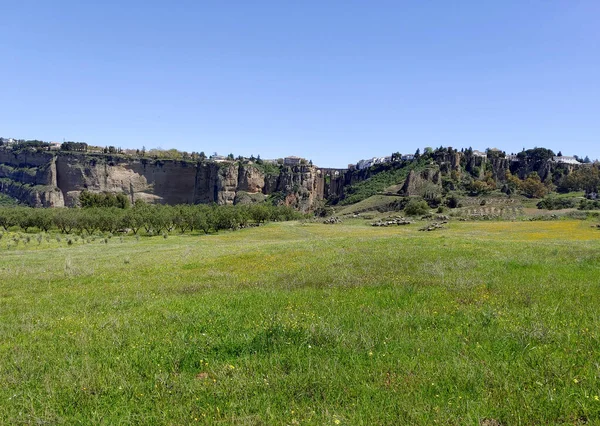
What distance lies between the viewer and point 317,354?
19.4 ft

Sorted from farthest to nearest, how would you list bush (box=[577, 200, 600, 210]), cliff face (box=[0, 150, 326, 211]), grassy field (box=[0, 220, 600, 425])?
1. cliff face (box=[0, 150, 326, 211])
2. bush (box=[577, 200, 600, 210])
3. grassy field (box=[0, 220, 600, 425])

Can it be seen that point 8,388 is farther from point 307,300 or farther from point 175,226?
point 175,226

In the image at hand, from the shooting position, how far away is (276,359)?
18.8ft

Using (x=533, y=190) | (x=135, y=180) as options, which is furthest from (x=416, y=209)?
(x=135, y=180)

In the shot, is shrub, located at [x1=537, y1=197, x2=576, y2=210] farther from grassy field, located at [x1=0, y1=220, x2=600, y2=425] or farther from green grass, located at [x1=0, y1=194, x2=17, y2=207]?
green grass, located at [x1=0, y1=194, x2=17, y2=207]

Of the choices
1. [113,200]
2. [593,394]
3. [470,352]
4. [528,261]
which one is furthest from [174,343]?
[113,200]

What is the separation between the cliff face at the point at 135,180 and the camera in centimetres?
16862

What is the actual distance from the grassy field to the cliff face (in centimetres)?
17678

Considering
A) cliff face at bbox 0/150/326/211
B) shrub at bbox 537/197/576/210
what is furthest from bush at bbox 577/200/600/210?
cliff face at bbox 0/150/326/211

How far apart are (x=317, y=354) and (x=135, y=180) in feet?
644

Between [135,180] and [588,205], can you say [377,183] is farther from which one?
[135,180]

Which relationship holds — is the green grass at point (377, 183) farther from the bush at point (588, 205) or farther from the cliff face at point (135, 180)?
the bush at point (588, 205)

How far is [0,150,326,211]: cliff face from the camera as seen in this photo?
16862cm

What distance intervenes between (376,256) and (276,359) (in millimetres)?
12107
